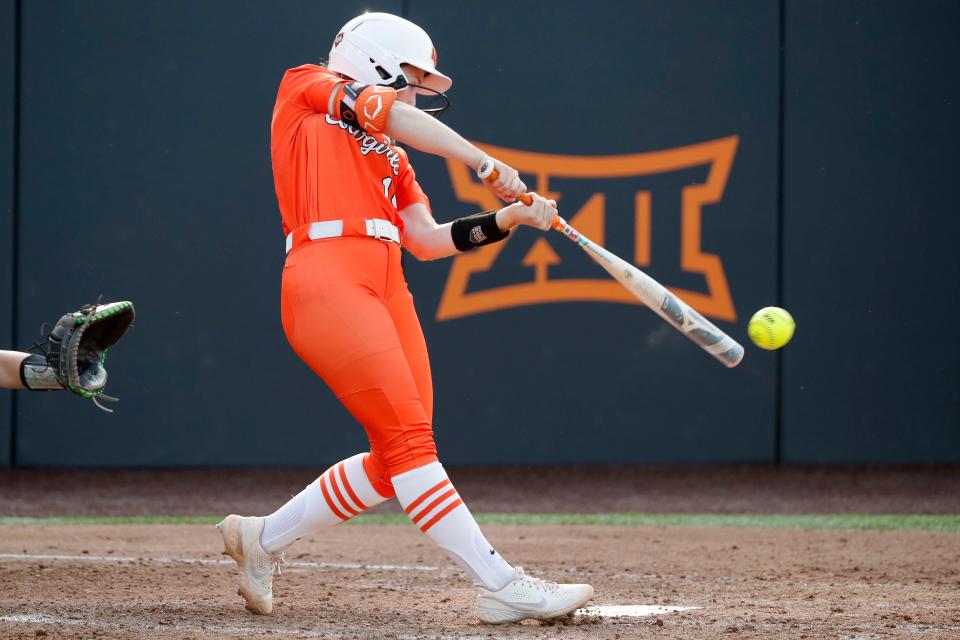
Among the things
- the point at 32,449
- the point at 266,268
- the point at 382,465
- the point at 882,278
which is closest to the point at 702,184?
the point at 882,278

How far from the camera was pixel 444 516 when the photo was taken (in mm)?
3727

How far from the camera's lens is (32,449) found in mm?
8445

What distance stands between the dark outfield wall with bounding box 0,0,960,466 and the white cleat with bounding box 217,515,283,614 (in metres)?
4.45

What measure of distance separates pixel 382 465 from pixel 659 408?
507 cm

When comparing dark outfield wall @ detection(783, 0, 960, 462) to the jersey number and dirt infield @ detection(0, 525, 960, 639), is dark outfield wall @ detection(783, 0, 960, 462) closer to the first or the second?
dirt infield @ detection(0, 525, 960, 639)

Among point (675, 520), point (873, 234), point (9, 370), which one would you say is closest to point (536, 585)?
point (9, 370)

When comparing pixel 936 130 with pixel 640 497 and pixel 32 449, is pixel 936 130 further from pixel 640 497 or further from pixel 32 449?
pixel 32 449

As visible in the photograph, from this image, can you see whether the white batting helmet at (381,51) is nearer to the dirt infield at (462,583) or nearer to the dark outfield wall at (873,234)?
the dirt infield at (462,583)

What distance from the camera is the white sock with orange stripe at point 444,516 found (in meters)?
3.72

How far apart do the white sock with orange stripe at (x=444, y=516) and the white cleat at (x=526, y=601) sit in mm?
42

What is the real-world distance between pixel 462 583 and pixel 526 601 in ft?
3.76

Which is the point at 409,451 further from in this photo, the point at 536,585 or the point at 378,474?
the point at 536,585

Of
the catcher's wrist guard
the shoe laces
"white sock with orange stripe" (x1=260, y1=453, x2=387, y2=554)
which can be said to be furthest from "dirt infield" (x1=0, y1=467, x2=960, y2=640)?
the catcher's wrist guard

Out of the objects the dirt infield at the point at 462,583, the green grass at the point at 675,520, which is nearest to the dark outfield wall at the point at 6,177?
the green grass at the point at 675,520
